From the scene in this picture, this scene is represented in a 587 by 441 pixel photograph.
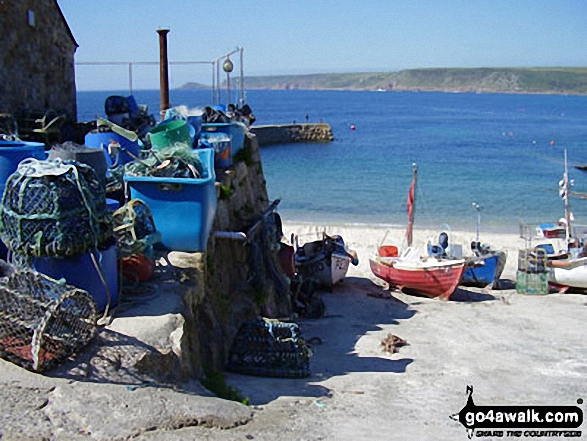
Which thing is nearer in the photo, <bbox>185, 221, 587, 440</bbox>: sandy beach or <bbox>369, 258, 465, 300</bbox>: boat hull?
<bbox>185, 221, 587, 440</bbox>: sandy beach

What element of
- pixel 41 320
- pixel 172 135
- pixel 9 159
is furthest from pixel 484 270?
pixel 41 320

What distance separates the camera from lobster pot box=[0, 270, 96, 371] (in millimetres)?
5520

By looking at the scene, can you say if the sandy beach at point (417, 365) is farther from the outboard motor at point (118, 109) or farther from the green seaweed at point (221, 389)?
the outboard motor at point (118, 109)

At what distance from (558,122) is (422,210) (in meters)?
68.5

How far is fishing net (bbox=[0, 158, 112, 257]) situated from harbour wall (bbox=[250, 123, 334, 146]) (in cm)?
5431

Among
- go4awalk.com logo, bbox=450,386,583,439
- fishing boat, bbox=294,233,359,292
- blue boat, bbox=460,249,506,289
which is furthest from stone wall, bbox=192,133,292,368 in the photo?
blue boat, bbox=460,249,506,289

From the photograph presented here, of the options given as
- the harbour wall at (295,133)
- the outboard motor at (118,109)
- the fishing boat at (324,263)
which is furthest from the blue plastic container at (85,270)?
the harbour wall at (295,133)

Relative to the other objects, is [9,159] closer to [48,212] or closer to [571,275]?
[48,212]

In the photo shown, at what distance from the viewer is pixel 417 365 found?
10141 mm

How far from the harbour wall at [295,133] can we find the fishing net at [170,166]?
51871mm

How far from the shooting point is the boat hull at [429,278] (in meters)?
15.9

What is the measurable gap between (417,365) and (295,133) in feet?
178

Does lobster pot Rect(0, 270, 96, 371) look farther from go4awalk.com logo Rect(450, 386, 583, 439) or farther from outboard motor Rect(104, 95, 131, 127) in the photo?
outboard motor Rect(104, 95, 131, 127)

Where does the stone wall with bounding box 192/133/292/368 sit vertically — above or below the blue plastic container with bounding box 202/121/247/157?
below
